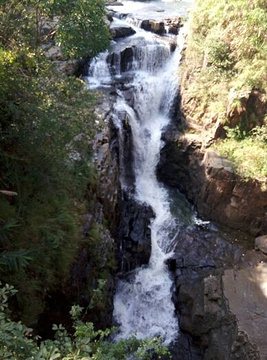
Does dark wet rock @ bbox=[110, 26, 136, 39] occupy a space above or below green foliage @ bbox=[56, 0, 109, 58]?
below

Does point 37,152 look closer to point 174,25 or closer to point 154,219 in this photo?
point 154,219

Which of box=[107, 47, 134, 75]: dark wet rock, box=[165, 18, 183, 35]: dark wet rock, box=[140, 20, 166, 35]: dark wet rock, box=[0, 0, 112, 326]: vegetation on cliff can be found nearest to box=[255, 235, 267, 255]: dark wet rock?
box=[0, 0, 112, 326]: vegetation on cliff

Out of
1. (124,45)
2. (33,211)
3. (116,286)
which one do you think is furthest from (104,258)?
(124,45)

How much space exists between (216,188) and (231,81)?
398 cm

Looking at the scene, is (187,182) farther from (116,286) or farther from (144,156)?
(116,286)

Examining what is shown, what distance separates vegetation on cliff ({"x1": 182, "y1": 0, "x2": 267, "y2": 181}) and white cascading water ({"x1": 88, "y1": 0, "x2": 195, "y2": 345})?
1.48 meters

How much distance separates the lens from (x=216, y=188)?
424 inches

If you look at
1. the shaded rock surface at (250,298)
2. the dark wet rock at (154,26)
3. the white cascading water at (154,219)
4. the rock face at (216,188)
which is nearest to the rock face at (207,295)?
the shaded rock surface at (250,298)

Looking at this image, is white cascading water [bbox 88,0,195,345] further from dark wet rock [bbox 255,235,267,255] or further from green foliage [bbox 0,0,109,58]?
green foliage [bbox 0,0,109,58]

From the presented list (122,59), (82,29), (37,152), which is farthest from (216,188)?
(122,59)

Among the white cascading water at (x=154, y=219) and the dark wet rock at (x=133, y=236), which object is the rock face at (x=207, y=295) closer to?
the white cascading water at (x=154, y=219)

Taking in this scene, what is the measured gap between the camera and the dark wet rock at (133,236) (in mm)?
9828

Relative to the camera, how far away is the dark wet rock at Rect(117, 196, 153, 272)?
9828 millimetres

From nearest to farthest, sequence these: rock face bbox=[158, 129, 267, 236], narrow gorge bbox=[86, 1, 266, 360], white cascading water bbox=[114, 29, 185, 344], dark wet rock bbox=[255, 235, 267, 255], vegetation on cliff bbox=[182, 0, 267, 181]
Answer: narrow gorge bbox=[86, 1, 266, 360] → white cascading water bbox=[114, 29, 185, 344] → dark wet rock bbox=[255, 235, 267, 255] → rock face bbox=[158, 129, 267, 236] → vegetation on cliff bbox=[182, 0, 267, 181]
